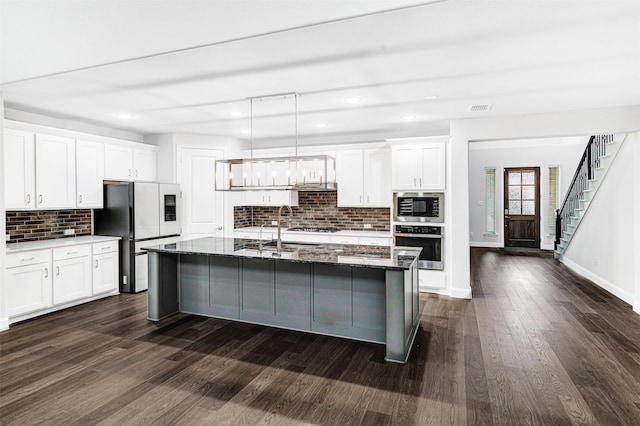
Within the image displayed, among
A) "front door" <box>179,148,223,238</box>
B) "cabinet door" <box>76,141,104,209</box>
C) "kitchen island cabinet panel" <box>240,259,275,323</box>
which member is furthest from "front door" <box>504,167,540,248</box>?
"cabinet door" <box>76,141,104,209</box>

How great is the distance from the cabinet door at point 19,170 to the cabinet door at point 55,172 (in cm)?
8

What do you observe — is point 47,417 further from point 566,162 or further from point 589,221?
point 566,162

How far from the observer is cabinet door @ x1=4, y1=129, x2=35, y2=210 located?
4250mm

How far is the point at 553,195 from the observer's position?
9711mm

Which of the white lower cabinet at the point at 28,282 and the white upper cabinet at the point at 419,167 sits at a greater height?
the white upper cabinet at the point at 419,167

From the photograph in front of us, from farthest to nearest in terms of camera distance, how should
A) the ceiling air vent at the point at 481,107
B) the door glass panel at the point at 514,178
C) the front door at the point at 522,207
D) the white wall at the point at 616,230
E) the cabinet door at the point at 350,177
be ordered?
the door glass panel at the point at 514,178
the front door at the point at 522,207
the cabinet door at the point at 350,177
the white wall at the point at 616,230
the ceiling air vent at the point at 481,107

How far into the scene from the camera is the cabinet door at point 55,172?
4605 millimetres

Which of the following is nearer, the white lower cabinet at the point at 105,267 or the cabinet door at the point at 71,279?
the cabinet door at the point at 71,279

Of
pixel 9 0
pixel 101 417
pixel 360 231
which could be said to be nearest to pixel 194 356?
pixel 101 417

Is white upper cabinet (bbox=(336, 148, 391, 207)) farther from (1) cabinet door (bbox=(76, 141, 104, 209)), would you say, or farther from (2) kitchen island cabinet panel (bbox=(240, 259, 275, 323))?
(1) cabinet door (bbox=(76, 141, 104, 209))

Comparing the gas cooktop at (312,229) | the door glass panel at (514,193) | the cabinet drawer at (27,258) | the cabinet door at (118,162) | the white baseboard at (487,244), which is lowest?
the white baseboard at (487,244)

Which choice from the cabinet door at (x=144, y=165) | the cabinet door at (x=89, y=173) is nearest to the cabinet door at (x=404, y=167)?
the cabinet door at (x=144, y=165)

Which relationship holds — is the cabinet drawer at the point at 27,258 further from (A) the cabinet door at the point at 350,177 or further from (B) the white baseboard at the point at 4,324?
(A) the cabinet door at the point at 350,177

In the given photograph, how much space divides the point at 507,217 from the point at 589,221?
372 cm
